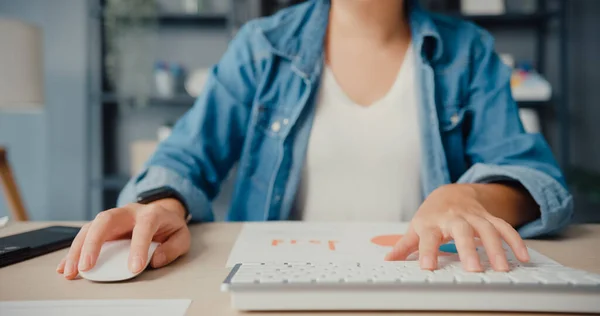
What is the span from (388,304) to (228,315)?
0.12m

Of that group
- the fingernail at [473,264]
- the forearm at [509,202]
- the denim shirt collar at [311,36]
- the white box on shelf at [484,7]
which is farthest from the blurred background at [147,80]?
the fingernail at [473,264]

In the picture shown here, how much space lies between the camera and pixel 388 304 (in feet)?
1.13

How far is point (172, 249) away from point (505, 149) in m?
0.58

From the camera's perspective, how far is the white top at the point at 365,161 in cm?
88

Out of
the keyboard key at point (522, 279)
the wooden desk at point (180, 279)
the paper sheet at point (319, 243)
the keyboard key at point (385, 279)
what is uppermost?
the keyboard key at point (385, 279)

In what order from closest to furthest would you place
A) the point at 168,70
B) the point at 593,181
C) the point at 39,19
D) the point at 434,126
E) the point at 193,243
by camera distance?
1. the point at 193,243
2. the point at 434,126
3. the point at 593,181
4. the point at 168,70
5. the point at 39,19

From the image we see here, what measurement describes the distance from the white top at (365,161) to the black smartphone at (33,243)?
43cm

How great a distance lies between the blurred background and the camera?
7.63 ft

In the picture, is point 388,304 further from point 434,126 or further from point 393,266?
point 434,126

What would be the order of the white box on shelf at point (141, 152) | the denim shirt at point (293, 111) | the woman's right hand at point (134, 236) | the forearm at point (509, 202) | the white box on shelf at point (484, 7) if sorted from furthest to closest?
the white box on shelf at point (141, 152) → the white box on shelf at point (484, 7) → the denim shirt at point (293, 111) → the forearm at point (509, 202) → the woman's right hand at point (134, 236)

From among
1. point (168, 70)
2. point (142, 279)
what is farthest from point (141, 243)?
point (168, 70)

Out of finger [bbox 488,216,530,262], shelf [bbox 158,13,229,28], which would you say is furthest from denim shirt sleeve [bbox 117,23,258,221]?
shelf [bbox 158,13,229,28]

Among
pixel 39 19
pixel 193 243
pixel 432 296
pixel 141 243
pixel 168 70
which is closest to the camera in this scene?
pixel 432 296

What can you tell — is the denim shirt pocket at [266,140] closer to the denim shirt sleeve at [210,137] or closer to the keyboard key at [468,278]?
the denim shirt sleeve at [210,137]
